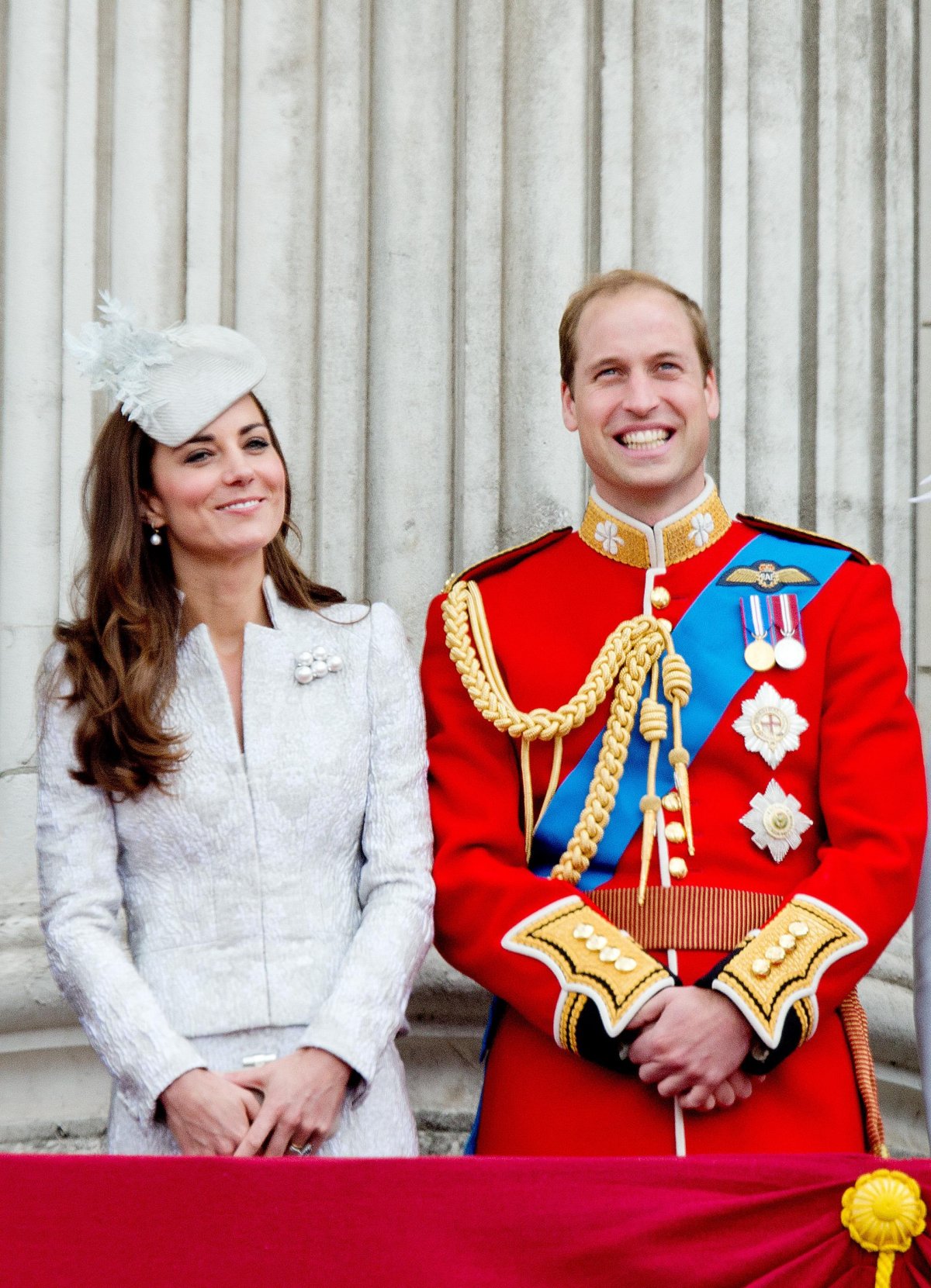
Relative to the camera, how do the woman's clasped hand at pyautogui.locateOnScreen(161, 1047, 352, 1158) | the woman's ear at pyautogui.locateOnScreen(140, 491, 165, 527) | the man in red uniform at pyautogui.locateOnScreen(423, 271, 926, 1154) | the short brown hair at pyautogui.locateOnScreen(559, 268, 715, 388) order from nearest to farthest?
the woman's clasped hand at pyautogui.locateOnScreen(161, 1047, 352, 1158)
the man in red uniform at pyautogui.locateOnScreen(423, 271, 926, 1154)
the woman's ear at pyautogui.locateOnScreen(140, 491, 165, 527)
the short brown hair at pyautogui.locateOnScreen(559, 268, 715, 388)

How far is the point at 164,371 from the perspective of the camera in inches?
92.5

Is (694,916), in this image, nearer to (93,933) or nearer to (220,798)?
(220,798)

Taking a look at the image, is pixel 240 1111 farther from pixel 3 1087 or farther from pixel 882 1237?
pixel 3 1087

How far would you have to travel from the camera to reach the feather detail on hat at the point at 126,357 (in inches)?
92.0

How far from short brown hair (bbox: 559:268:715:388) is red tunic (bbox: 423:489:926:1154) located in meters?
0.30

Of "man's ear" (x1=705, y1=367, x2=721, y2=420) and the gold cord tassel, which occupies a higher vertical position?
"man's ear" (x1=705, y1=367, x2=721, y2=420)

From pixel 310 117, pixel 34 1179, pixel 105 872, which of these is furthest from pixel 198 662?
pixel 310 117

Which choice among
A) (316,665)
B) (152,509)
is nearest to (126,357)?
(152,509)

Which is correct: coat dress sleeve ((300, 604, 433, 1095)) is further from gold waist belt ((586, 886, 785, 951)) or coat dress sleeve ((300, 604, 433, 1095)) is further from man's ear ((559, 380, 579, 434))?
man's ear ((559, 380, 579, 434))

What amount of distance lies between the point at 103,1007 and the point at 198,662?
490 mm

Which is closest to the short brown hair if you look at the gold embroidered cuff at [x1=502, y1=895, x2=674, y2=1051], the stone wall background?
the stone wall background

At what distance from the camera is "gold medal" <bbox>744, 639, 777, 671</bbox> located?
235 cm

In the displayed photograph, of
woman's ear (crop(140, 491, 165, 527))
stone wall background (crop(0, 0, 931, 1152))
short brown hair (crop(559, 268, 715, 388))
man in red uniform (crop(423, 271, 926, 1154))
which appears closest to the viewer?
man in red uniform (crop(423, 271, 926, 1154))

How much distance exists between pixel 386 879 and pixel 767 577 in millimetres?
703
